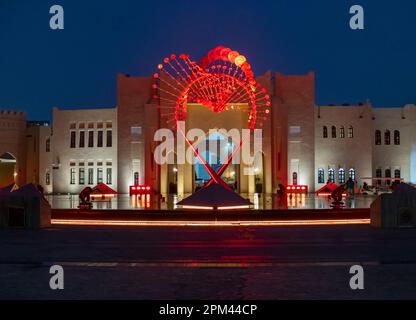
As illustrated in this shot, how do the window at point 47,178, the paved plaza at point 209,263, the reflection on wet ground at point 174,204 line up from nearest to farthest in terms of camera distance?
the paved plaza at point 209,263
the reflection on wet ground at point 174,204
the window at point 47,178

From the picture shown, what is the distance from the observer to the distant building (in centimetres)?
4047

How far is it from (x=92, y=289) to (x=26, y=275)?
1.66m

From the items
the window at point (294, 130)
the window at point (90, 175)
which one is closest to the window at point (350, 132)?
the window at point (294, 130)

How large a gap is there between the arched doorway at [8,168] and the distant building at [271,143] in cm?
606

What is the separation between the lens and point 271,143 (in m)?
40.1

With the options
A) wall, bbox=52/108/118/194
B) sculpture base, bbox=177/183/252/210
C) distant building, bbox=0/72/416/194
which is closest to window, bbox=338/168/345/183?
distant building, bbox=0/72/416/194

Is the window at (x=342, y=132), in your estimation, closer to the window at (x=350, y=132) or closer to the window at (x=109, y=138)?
the window at (x=350, y=132)

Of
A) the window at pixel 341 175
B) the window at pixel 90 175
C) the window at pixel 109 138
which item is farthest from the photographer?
the window at pixel 90 175

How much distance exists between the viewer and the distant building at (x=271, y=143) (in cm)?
4047

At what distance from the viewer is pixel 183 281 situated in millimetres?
8086

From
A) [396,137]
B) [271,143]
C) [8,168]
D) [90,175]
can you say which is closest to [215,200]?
[271,143]

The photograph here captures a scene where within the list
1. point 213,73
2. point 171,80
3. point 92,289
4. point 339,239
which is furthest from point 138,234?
point 171,80

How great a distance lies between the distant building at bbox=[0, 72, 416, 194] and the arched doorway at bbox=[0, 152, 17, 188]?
6.06 m
